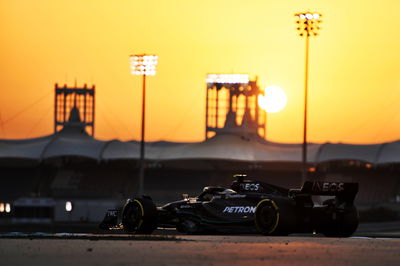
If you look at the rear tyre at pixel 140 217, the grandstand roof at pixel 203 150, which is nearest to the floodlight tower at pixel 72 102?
the grandstand roof at pixel 203 150

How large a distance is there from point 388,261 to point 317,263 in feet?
5.62

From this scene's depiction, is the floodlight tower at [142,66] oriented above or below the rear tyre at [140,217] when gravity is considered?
above

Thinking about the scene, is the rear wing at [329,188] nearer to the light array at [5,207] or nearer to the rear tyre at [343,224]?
the rear tyre at [343,224]

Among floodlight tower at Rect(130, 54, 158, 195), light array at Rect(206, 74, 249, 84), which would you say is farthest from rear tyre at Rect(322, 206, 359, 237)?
light array at Rect(206, 74, 249, 84)

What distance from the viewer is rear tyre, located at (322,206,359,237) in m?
32.4

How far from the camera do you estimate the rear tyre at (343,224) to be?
106 feet

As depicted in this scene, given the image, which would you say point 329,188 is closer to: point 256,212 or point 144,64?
point 256,212

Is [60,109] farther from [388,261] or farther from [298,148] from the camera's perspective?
[388,261]

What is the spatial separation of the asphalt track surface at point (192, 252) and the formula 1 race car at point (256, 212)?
2958 millimetres

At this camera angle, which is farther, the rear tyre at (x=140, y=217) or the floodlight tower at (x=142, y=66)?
→ the floodlight tower at (x=142, y=66)

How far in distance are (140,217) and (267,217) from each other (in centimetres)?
443

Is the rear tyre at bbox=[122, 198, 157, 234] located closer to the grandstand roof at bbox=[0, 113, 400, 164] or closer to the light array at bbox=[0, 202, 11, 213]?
the light array at bbox=[0, 202, 11, 213]

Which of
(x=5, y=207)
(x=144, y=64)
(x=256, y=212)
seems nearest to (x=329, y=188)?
(x=256, y=212)

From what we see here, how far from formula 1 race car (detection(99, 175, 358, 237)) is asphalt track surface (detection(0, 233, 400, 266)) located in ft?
9.70
